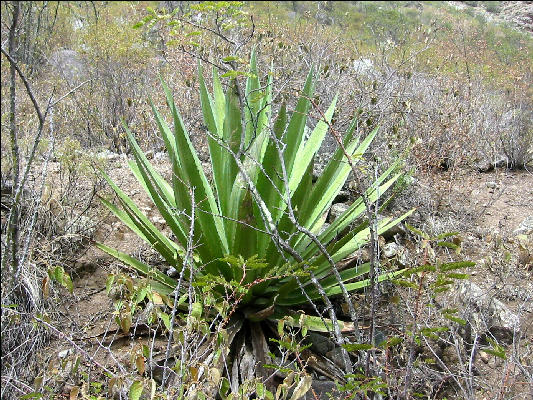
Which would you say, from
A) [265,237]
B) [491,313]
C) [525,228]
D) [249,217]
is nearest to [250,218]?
[249,217]

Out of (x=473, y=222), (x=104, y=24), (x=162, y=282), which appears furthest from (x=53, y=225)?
(x=104, y=24)

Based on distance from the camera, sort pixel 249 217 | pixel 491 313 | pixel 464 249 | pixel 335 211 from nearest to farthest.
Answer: pixel 249 217 < pixel 491 313 < pixel 464 249 < pixel 335 211

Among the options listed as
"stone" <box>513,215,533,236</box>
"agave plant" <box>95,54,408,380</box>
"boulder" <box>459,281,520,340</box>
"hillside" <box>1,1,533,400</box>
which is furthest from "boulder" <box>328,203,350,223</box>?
"stone" <box>513,215,533,236</box>

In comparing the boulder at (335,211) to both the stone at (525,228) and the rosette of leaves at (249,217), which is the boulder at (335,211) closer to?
the rosette of leaves at (249,217)

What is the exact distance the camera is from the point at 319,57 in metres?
4.90

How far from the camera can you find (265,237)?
8.11 feet

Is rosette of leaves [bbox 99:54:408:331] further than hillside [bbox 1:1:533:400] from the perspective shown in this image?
Yes

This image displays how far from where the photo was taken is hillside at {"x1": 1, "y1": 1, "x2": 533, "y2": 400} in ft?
6.21

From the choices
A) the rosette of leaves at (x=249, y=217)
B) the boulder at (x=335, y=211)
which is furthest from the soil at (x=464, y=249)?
the boulder at (x=335, y=211)

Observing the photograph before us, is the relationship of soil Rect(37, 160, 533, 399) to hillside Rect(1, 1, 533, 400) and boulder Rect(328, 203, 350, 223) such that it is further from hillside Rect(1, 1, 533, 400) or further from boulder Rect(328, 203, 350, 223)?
boulder Rect(328, 203, 350, 223)

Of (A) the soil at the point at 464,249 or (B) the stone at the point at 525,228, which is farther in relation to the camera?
(B) the stone at the point at 525,228

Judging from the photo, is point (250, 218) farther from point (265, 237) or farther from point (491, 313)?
point (491, 313)

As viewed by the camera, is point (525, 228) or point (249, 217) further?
point (525, 228)

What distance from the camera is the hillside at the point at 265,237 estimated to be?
6.21 ft
